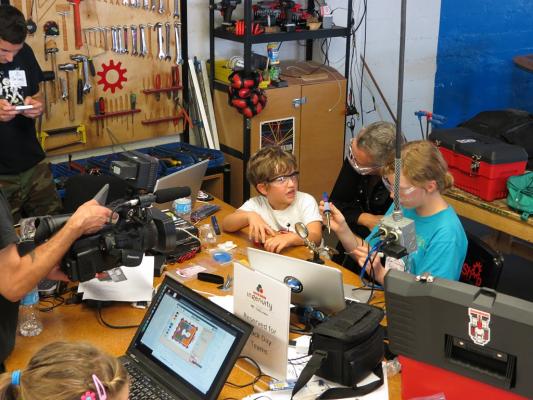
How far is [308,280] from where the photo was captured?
89.9 inches

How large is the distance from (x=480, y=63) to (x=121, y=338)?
4.19 meters

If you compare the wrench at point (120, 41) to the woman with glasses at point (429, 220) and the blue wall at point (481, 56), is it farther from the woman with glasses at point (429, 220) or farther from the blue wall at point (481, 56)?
the blue wall at point (481, 56)

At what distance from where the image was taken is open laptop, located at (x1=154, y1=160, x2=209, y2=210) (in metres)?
2.96

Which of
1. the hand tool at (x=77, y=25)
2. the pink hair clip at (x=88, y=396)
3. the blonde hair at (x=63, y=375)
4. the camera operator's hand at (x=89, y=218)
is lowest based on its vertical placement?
the pink hair clip at (x=88, y=396)

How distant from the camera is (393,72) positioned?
5551 millimetres

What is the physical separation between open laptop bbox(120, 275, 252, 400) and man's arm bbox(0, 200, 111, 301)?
300 mm

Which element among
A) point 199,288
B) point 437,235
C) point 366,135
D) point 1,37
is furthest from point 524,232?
point 1,37

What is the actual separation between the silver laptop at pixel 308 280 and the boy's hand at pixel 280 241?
510 millimetres

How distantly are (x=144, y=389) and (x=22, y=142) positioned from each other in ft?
6.97

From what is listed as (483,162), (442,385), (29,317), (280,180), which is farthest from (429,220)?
(29,317)

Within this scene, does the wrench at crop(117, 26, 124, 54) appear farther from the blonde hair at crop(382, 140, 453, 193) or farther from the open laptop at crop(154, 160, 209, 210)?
the blonde hair at crop(382, 140, 453, 193)

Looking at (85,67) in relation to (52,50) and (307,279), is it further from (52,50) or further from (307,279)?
(307,279)

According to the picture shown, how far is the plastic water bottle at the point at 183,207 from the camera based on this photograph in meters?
3.24

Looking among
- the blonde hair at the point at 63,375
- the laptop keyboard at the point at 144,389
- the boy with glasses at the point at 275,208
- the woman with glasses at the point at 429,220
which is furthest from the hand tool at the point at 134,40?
the blonde hair at the point at 63,375
